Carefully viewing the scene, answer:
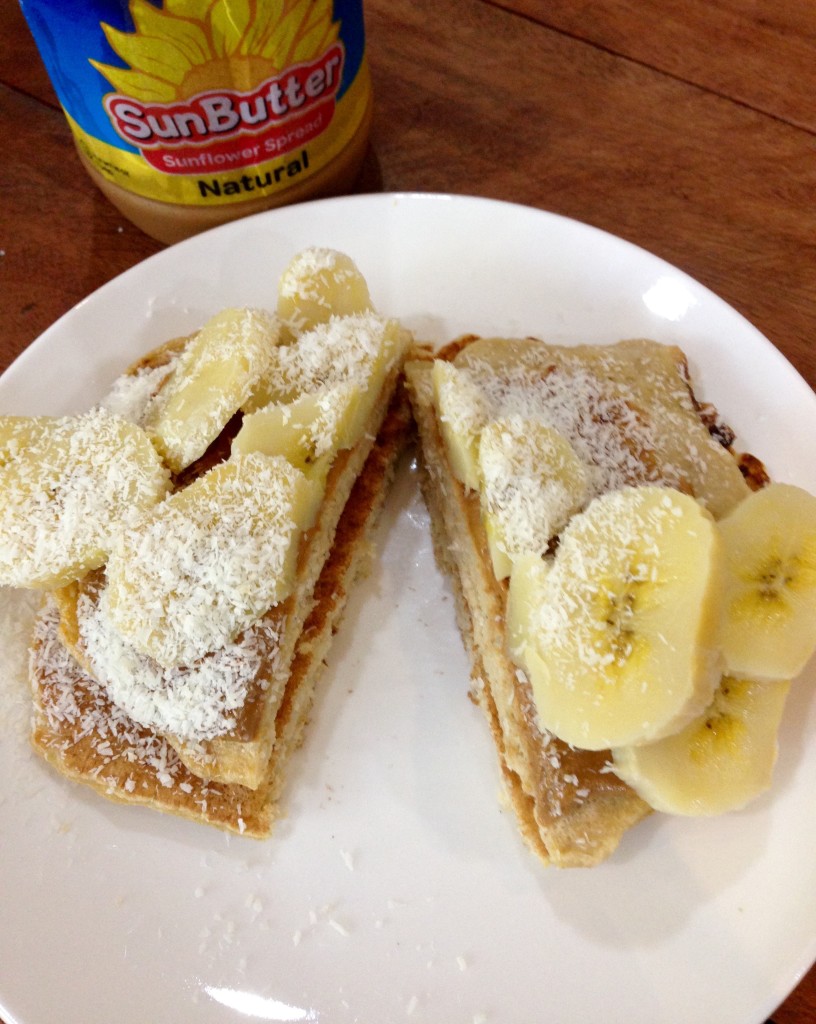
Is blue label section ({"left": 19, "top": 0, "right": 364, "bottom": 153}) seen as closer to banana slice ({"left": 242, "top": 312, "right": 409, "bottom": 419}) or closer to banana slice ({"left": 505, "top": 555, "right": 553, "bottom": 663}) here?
banana slice ({"left": 242, "top": 312, "right": 409, "bottom": 419})

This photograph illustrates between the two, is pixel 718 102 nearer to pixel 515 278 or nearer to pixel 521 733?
pixel 515 278

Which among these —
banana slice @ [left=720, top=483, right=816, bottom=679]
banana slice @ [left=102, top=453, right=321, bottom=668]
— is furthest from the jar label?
banana slice @ [left=720, top=483, right=816, bottom=679]

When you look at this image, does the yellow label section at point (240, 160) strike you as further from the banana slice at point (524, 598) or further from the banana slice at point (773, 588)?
the banana slice at point (773, 588)

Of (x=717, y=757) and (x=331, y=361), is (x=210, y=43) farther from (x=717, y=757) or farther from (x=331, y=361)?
(x=717, y=757)

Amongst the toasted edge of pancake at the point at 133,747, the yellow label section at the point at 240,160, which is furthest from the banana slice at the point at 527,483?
the yellow label section at the point at 240,160

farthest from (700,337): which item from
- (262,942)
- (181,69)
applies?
(262,942)

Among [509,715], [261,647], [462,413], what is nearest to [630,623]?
[509,715]
